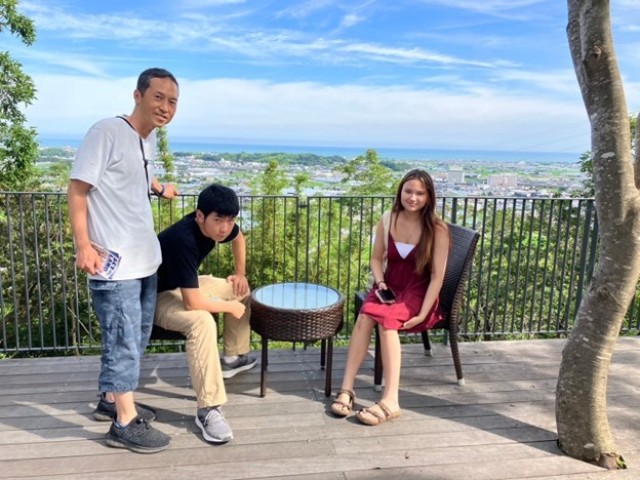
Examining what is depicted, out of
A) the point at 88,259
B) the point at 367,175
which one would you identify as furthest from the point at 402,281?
the point at 367,175

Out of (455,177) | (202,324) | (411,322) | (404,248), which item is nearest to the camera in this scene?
(202,324)

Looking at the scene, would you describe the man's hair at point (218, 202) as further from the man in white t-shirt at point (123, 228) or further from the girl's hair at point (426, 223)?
the girl's hair at point (426, 223)

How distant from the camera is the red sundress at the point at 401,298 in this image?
9.12ft

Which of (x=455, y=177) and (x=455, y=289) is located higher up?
(x=455, y=177)

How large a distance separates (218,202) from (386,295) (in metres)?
1.15

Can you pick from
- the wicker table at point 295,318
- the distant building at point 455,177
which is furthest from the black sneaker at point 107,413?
the distant building at point 455,177

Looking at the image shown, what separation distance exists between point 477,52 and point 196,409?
6956cm

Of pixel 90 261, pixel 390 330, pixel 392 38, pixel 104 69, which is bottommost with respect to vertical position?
pixel 390 330

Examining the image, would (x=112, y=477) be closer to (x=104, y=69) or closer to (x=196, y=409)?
(x=196, y=409)

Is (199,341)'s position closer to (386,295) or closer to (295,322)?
(295,322)

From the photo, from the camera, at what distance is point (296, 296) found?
9.78 feet

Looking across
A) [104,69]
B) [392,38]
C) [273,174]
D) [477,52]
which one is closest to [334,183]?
[273,174]

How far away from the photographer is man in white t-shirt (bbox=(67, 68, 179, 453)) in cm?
203

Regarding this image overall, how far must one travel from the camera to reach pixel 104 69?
40.1 meters
